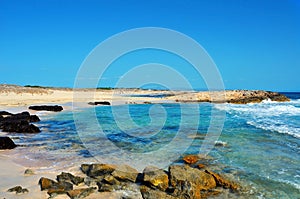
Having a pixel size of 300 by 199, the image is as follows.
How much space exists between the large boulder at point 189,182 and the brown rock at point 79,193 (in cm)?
167

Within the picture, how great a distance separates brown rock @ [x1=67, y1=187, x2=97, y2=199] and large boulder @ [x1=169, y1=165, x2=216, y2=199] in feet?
5.47

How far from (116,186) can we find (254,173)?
3.53 m

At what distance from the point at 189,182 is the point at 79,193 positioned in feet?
7.09

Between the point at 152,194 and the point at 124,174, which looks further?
the point at 124,174

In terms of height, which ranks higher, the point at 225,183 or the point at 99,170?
the point at 99,170

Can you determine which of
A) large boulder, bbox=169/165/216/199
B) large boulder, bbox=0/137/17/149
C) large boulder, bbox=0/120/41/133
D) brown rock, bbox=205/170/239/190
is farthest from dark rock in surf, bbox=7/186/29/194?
large boulder, bbox=0/120/41/133

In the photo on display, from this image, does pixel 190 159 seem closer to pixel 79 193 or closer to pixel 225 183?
pixel 225 183

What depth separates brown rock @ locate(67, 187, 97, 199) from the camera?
5.51 m

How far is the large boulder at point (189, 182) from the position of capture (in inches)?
218

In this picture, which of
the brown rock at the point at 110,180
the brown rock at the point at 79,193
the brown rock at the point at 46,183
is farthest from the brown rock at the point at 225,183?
the brown rock at the point at 46,183

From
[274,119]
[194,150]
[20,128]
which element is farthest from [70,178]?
[274,119]

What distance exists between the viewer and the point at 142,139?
1221cm

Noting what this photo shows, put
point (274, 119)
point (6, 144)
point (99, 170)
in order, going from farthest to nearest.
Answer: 1. point (274, 119)
2. point (6, 144)
3. point (99, 170)

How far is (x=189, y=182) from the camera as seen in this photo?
5.75m
